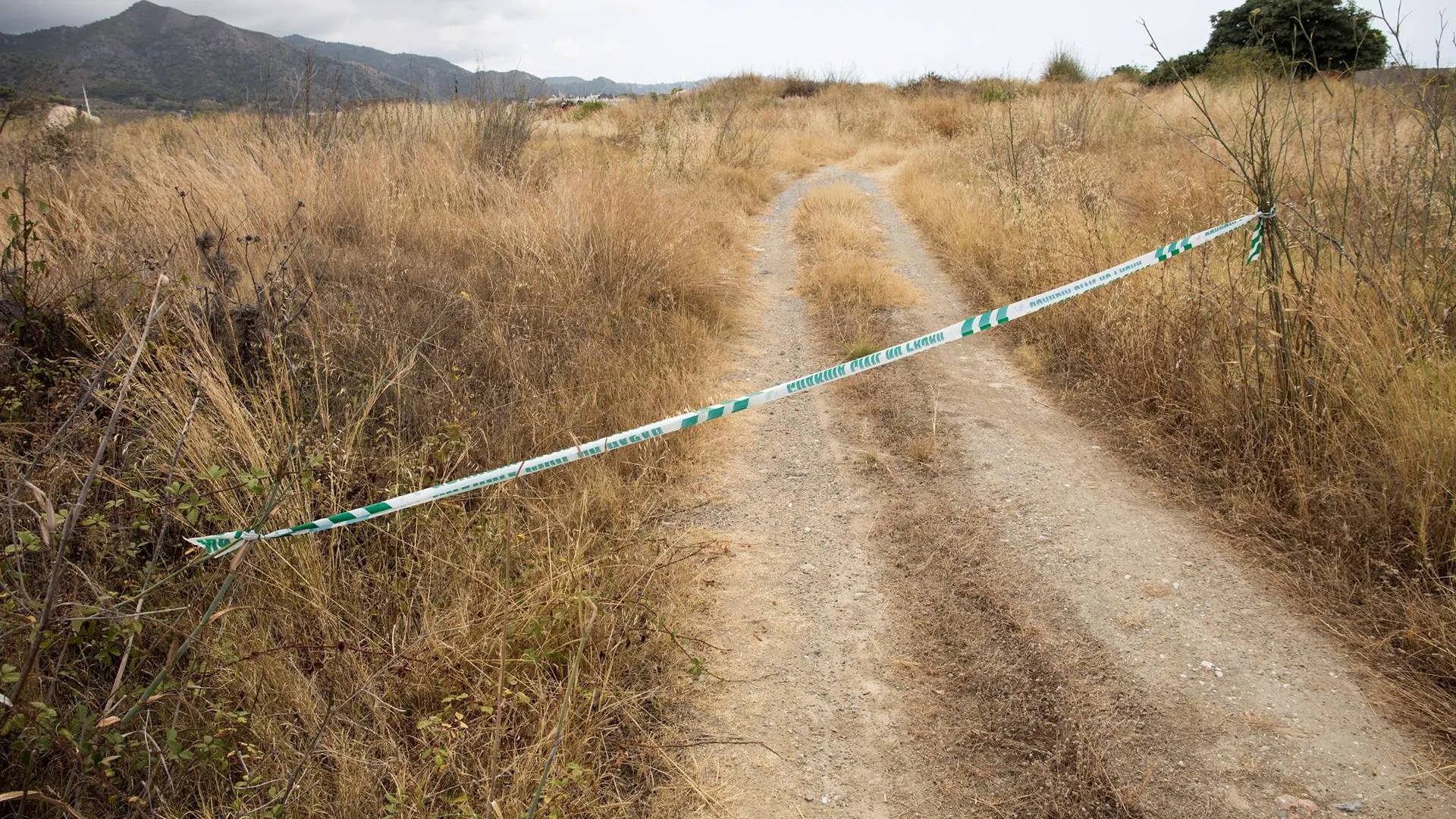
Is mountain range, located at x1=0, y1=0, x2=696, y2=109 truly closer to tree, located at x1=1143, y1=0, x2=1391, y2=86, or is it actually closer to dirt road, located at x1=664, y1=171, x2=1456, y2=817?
dirt road, located at x1=664, y1=171, x2=1456, y2=817

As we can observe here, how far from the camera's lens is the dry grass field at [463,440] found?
1.98m

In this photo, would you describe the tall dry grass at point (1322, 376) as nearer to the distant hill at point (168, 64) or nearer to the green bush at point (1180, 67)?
the distant hill at point (168, 64)

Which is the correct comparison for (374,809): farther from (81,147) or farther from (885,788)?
(81,147)

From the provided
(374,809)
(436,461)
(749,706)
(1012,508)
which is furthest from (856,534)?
(374,809)

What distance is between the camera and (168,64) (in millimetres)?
29031

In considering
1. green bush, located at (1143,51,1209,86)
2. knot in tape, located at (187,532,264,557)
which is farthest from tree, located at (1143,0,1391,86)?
knot in tape, located at (187,532,264,557)

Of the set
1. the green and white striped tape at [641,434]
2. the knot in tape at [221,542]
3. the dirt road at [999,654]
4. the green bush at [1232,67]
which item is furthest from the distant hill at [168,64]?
the green bush at [1232,67]

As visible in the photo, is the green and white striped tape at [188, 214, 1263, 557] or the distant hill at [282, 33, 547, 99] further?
the distant hill at [282, 33, 547, 99]

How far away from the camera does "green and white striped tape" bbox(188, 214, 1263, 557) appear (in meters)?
2.35

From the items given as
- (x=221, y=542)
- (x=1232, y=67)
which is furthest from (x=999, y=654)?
(x=1232, y=67)

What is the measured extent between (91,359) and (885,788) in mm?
3743

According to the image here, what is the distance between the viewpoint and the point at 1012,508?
11.2 ft

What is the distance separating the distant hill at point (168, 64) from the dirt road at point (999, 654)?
5.37m

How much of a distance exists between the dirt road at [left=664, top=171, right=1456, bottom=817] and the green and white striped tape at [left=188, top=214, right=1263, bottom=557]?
67cm
